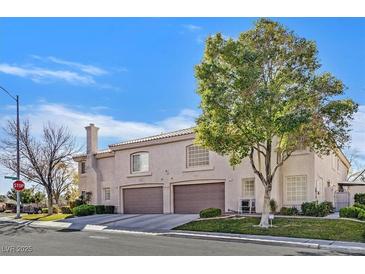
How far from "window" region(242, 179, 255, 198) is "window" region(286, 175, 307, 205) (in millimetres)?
1857

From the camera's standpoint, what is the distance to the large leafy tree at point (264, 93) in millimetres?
16094

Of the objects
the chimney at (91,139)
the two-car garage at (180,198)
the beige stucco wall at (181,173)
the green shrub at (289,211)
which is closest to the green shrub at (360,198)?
the beige stucco wall at (181,173)

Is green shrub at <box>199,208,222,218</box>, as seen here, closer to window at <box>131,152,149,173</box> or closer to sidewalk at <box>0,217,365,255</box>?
sidewalk at <box>0,217,365,255</box>

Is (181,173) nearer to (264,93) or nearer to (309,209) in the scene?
(309,209)

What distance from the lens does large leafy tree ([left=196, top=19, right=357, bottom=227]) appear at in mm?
16094

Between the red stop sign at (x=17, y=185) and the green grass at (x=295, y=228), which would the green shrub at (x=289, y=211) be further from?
the red stop sign at (x=17, y=185)

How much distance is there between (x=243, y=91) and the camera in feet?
53.0

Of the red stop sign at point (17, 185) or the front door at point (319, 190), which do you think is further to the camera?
the red stop sign at point (17, 185)

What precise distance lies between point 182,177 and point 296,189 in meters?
6.84

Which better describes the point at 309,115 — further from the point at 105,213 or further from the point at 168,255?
the point at 105,213

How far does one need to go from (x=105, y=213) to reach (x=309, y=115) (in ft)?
56.8

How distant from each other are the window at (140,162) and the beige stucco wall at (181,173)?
1.09ft

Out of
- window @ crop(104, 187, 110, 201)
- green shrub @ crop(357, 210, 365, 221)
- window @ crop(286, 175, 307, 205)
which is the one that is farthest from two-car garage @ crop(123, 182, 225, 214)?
green shrub @ crop(357, 210, 365, 221)

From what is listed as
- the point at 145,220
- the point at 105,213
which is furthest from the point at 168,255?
the point at 105,213
